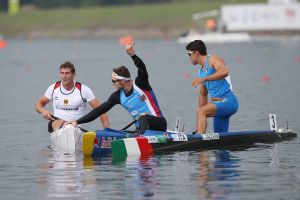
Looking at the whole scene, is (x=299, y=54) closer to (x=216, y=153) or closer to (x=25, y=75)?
(x=25, y=75)

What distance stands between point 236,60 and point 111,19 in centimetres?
6038

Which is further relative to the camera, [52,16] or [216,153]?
[52,16]

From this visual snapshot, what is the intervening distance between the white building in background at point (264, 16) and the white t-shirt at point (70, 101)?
259ft

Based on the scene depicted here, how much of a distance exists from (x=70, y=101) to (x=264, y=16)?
81.8m

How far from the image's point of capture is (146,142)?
21.2 metres

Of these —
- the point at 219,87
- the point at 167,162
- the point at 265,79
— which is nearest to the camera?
the point at 167,162

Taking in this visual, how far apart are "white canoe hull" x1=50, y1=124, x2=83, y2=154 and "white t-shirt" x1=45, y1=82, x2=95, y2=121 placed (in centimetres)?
65

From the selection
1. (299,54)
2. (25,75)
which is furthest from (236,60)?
(25,75)

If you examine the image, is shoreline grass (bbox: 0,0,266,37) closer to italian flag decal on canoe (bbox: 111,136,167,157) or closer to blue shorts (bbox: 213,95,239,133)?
blue shorts (bbox: 213,95,239,133)

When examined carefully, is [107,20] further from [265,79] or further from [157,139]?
[157,139]

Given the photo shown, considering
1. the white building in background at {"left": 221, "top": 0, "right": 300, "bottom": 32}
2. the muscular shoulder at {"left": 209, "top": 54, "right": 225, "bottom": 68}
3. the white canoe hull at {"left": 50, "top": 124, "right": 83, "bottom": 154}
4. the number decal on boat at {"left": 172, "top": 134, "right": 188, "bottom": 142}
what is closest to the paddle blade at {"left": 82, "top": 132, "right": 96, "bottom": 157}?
the white canoe hull at {"left": 50, "top": 124, "right": 83, "bottom": 154}

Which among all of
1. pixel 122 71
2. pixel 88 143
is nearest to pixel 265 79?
pixel 88 143

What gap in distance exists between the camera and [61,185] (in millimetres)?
17828

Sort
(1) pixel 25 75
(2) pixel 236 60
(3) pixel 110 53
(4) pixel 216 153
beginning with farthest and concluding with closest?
(3) pixel 110 53
(2) pixel 236 60
(1) pixel 25 75
(4) pixel 216 153
